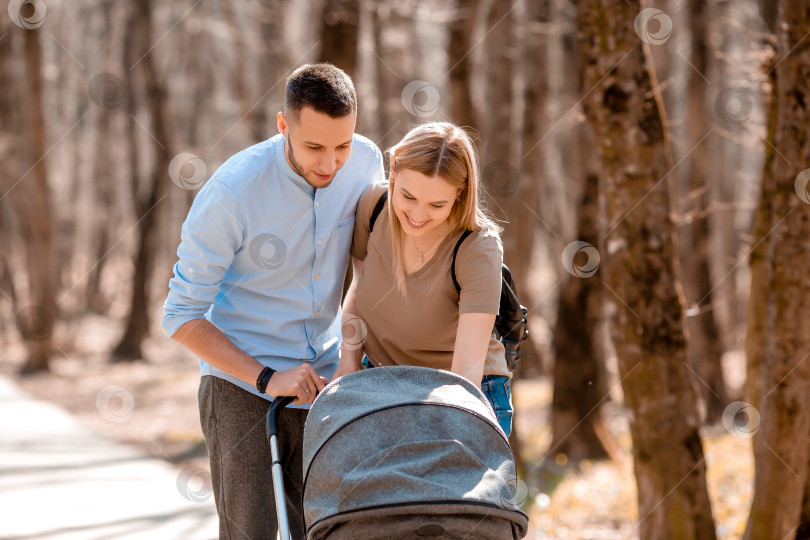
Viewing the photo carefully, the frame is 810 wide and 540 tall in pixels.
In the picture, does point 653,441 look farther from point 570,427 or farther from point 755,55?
point 570,427

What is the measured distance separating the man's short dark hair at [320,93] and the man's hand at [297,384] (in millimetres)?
863

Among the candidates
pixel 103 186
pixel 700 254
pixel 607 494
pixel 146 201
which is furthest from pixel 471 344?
pixel 103 186

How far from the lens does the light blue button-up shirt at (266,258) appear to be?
10.4 ft

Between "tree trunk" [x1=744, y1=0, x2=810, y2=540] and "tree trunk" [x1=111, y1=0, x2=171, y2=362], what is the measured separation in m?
13.7

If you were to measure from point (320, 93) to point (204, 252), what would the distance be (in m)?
0.66

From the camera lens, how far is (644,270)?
5.00m

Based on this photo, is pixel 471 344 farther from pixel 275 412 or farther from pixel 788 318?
pixel 788 318

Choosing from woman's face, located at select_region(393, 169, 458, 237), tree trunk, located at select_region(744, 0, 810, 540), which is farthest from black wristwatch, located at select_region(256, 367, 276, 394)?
tree trunk, located at select_region(744, 0, 810, 540)

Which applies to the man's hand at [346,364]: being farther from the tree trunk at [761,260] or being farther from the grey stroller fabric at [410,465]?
the tree trunk at [761,260]

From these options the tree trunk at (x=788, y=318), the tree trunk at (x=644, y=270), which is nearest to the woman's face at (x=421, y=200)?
the tree trunk at (x=644, y=270)

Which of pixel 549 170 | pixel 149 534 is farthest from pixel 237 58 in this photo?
pixel 149 534

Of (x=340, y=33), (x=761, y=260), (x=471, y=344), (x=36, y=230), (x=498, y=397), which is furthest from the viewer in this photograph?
(x=36, y=230)

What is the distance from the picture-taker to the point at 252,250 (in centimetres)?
328

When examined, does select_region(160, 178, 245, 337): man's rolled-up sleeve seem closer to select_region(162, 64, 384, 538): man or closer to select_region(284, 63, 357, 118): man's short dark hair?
select_region(162, 64, 384, 538): man
